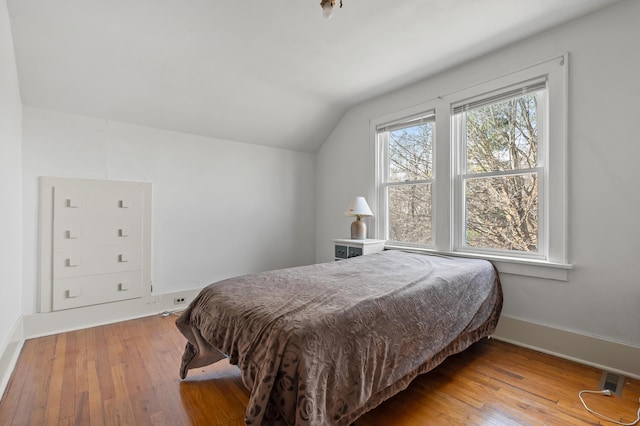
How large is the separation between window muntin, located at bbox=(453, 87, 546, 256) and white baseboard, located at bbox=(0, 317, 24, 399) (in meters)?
3.56

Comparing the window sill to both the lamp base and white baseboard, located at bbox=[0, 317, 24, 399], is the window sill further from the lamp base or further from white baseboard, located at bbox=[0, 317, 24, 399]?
white baseboard, located at bbox=[0, 317, 24, 399]

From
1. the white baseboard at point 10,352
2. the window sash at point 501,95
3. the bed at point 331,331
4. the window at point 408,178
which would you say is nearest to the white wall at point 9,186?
the white baseboard at point 10,352

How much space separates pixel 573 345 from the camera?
2209 millimetres

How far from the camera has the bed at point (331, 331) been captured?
1.12m

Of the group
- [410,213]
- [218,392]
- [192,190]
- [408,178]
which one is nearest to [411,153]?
[408,178]

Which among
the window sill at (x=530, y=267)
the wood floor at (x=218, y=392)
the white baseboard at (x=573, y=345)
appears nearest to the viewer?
the wood floor at (x=218, y=392)

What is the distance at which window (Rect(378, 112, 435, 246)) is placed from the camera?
3.24 metres

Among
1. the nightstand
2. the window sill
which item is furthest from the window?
the window sill

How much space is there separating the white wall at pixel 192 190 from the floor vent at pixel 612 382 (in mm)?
3369

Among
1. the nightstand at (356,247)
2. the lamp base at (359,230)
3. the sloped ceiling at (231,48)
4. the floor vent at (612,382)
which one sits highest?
→ the sloped ceiling at (231,48)

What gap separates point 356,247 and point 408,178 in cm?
100

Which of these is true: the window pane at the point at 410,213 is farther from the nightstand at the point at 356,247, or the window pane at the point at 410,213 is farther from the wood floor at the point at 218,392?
the wood floor at the point at 218,392

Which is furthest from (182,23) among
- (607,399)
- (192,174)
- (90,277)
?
(607,399)

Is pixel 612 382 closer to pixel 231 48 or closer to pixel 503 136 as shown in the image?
pixel 503 136
